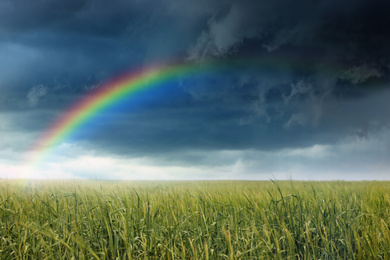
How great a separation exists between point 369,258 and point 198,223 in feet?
9.71

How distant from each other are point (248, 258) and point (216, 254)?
20.8 inches

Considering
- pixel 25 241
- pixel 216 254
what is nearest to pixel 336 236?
pixel 216 254

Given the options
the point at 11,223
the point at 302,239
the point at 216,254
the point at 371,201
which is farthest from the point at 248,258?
the point at 371,201

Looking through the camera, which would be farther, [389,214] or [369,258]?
[389,214]

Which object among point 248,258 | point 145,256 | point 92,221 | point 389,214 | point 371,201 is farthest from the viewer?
point 371,201

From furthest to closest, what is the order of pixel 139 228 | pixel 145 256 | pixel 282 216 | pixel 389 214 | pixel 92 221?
pixel 389 214
pixel 282 216
pixel 92 221
pixel 139 228
pixel 145 256

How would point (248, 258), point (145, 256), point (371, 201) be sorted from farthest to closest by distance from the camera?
point (371, 201), point (248, 258), point (145, 256)

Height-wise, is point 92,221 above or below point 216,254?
above

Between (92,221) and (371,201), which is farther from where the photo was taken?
(371,201)

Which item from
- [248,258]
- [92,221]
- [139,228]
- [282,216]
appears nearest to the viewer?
[248,258]

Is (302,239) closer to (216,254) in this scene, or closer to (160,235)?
(216,254)

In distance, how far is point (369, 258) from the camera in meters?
5.37

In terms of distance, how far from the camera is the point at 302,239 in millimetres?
6254

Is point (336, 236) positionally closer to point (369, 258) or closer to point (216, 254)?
point (369, 258)
